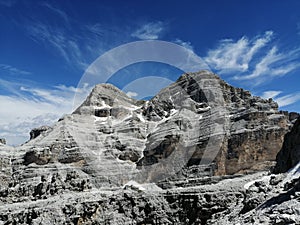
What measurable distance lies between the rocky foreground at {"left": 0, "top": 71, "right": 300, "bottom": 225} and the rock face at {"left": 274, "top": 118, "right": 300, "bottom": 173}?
0.45ft

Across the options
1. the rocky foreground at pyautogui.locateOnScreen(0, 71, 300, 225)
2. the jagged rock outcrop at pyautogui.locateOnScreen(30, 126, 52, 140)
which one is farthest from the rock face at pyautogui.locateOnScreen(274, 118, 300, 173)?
the jagged rock outcrop at pyautogui.locateOnScreen(30, 126, 52, 140)

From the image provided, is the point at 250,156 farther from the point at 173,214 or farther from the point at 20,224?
the point at 20,224

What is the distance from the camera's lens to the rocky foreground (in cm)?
2651

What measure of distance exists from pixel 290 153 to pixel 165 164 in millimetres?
36528

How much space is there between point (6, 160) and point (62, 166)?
11.1 metres

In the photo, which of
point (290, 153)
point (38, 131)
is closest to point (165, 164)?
point (38, 131)

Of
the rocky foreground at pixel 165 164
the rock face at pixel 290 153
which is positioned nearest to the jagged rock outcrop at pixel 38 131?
the rocky foreground at pixel 165 164

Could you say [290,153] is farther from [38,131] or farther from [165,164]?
[38,131]

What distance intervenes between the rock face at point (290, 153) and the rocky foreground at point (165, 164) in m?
0.14

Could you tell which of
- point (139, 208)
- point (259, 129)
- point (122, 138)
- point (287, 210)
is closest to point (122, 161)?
point (122, 138)

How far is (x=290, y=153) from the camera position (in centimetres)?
2495

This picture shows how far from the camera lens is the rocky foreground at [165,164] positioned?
26.5 meters

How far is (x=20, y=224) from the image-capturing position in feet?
98.6

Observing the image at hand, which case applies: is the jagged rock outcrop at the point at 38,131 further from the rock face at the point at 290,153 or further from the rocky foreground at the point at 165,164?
the rock face at the point at 290,153
